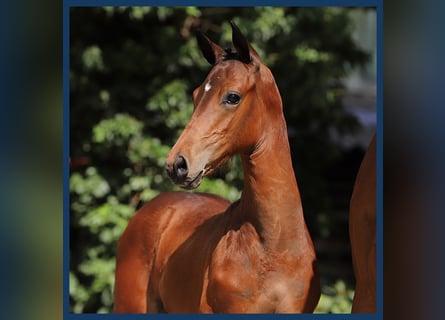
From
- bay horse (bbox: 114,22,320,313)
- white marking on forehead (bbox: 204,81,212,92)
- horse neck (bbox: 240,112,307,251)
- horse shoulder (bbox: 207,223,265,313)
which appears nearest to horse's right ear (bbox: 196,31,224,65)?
bay horse (bbox: 114,22,320,313)

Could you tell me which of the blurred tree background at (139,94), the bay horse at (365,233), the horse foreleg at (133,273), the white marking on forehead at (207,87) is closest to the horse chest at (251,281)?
the bay horse at (365,233)

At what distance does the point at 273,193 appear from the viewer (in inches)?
90.6

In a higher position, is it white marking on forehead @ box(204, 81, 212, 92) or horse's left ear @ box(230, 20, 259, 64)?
horse's left ear @ box(230, 20, 259, 64)

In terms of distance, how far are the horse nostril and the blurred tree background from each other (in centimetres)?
252

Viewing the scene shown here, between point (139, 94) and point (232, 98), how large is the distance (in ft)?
9.36

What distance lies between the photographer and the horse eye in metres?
2.21

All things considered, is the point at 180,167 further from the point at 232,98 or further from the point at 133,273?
the point at 133,273

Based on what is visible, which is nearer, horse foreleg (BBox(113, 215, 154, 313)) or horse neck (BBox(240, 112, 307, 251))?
horse neck (BBox(240, 112, 307, 251))

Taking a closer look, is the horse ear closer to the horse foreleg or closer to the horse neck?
the horse neck

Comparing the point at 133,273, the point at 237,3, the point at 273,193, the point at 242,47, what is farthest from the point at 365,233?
the point at 133,273

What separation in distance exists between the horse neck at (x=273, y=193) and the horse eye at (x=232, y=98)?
0.15m
